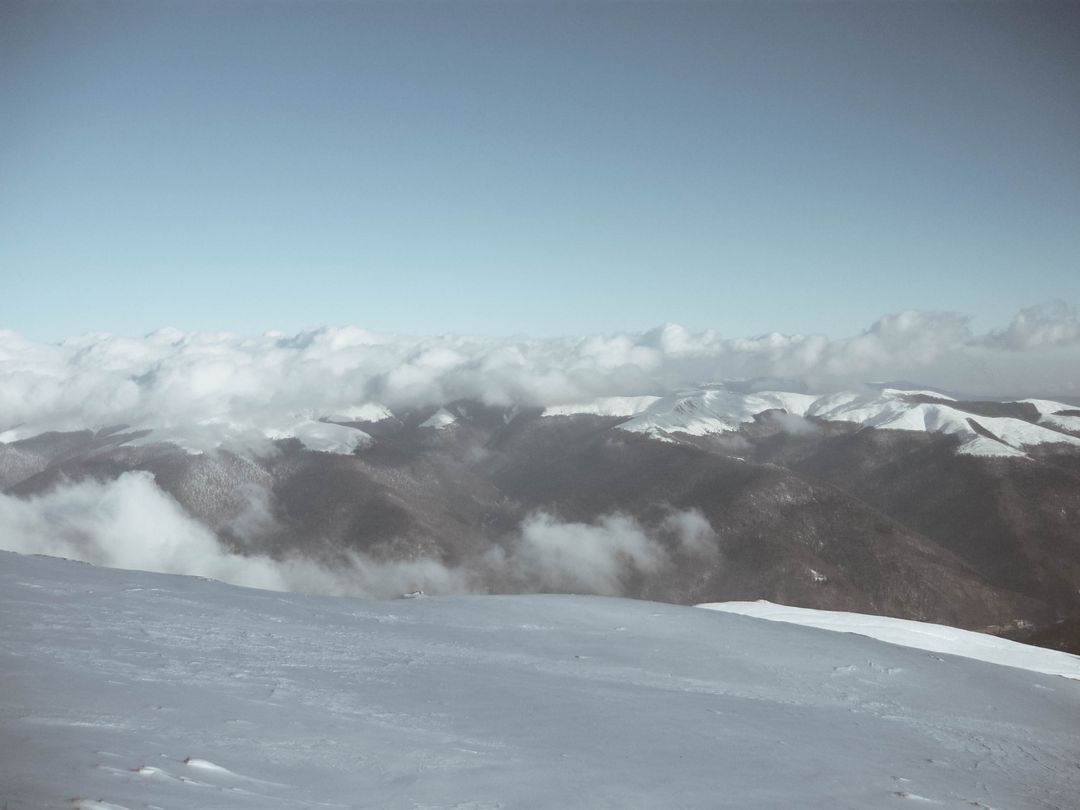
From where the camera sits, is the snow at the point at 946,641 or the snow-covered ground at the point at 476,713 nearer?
the snow-covered ground at the point at 476,713

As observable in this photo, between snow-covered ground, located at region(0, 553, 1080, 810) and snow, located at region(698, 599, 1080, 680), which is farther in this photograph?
snow, located at region(698, 599, 1080, 680)

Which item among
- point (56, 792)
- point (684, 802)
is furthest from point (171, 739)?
point (684, 802)

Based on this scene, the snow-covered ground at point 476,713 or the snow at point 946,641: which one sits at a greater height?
the snow-covered ground at point 476,713

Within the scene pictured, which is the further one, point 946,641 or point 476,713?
point 946,641

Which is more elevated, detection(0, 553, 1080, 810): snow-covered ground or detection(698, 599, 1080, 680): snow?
detection(0, 553, 1080, 810): snow-covered ground

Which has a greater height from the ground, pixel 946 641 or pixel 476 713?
pixel 476 713
